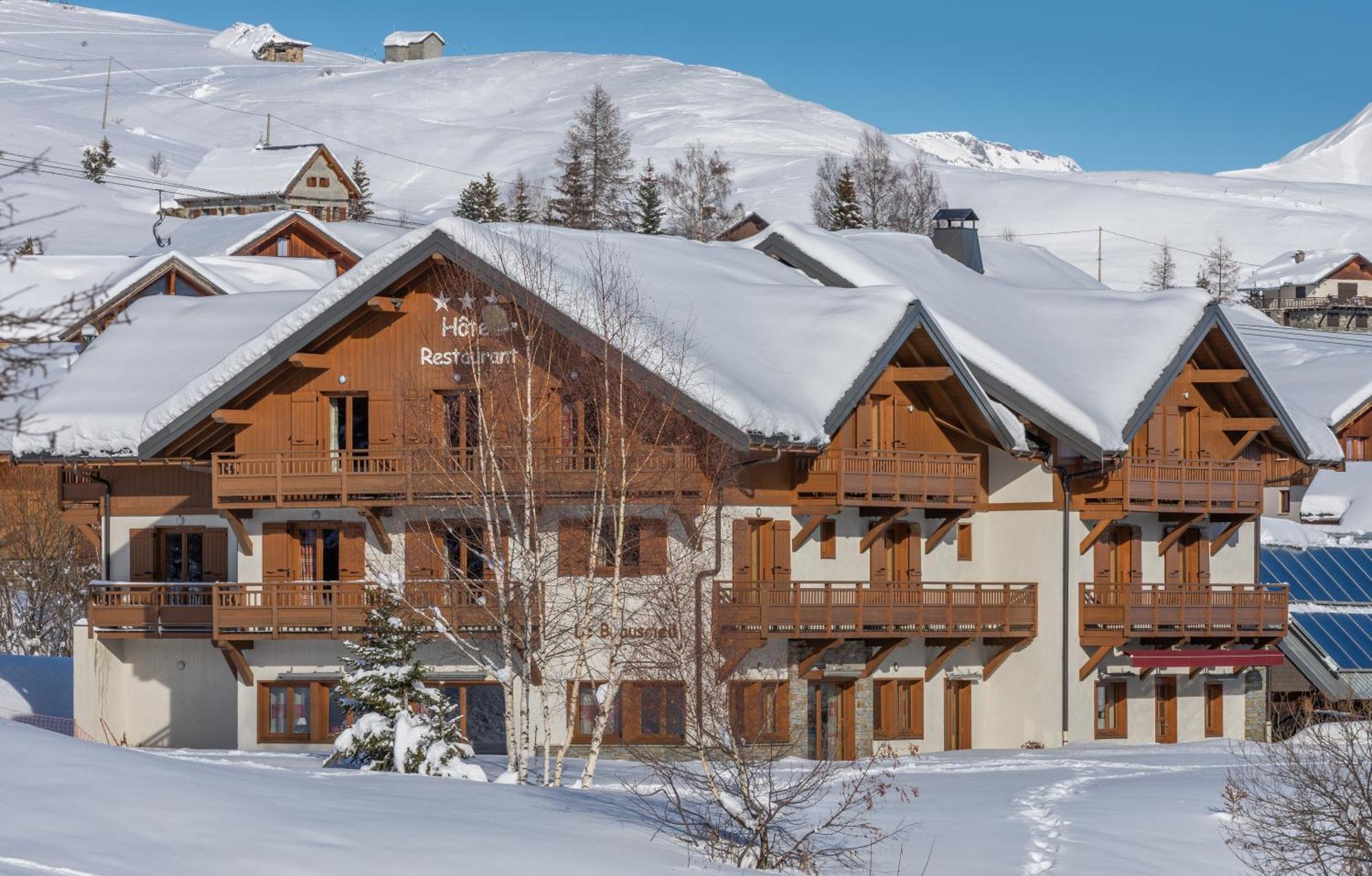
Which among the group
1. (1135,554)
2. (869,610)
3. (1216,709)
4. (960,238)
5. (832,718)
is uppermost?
(960,238)

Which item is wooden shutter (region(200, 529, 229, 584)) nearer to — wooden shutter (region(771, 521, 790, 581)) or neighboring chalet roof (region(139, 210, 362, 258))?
wooden shutter (region(771, 521, 790, 581))

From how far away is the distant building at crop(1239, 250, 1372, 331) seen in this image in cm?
14912

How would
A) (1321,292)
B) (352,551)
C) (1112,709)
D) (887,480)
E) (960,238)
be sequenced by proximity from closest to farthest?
(887,480)
(352,551)
(1112,709)
(960,238)
(1321,292)

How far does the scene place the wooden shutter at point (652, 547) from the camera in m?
36.7

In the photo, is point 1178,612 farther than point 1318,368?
No


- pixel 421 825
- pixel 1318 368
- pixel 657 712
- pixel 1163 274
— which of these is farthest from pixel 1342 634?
pixel 1163 274

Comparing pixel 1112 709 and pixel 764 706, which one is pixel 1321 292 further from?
pixel 764 706

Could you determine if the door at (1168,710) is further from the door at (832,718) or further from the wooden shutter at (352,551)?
the wooden shutter at (352,551)

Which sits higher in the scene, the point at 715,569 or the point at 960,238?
the point at 960,238

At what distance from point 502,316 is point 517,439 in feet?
13.2

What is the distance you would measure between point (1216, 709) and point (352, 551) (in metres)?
19.8

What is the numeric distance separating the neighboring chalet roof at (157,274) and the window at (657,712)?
3120 cm

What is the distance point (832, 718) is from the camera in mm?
40906

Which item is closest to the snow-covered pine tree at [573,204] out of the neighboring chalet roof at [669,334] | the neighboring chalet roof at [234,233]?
the neighboring chalet roof at [234,233]
